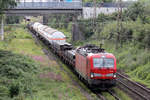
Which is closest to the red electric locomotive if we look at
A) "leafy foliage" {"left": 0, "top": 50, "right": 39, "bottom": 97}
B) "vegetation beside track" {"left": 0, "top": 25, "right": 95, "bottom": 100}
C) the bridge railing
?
"vegetation beside track" {"left": 0, "top": 25, "right": 95, "bottom": 100}

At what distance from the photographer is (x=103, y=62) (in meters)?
18.8

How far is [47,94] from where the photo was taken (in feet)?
57.0

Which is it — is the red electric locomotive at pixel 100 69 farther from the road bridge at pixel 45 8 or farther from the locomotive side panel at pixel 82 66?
the road bridge at pixel 45 8

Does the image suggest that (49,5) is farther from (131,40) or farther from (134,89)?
(134,89)

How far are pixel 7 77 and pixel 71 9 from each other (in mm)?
29554

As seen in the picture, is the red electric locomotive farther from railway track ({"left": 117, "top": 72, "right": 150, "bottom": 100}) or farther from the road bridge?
the road bridge

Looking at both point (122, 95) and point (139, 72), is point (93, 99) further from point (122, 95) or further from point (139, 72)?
point (139, 72)

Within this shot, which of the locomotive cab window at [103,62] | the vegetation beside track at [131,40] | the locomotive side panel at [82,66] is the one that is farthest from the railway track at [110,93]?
the vegetation beside track at [131,40]

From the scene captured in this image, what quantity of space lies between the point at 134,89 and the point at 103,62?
342 cm

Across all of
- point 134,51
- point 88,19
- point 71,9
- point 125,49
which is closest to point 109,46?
point 125,49

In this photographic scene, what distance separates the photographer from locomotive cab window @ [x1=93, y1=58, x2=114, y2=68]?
1859 cm

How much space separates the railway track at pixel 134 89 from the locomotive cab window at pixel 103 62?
2.51 metres

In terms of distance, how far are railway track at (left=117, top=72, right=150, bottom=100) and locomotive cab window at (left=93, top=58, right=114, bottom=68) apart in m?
2.51

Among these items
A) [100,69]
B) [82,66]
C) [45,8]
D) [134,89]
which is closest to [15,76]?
[82,66]
